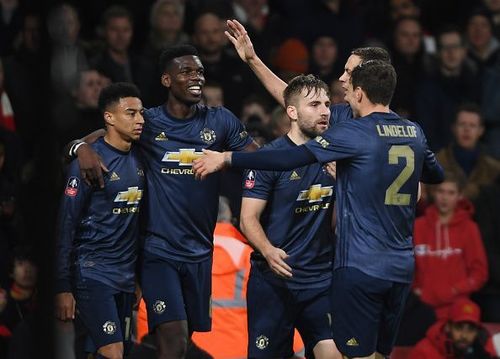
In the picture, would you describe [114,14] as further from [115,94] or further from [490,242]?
[490,242]

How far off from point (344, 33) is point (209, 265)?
5.84 meters

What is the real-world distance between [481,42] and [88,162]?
701cm

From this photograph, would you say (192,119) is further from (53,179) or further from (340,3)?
(340,3)

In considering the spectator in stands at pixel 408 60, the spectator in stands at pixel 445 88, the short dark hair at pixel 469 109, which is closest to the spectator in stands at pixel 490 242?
the short dark hair at pixel 469 109

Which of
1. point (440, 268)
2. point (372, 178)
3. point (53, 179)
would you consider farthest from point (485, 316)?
point (53, 179)

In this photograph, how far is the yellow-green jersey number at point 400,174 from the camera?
18.6 feet

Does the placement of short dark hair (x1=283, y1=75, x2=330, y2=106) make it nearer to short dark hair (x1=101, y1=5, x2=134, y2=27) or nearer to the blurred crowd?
the blurred crowd

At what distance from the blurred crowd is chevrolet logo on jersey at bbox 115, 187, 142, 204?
1.45 meters

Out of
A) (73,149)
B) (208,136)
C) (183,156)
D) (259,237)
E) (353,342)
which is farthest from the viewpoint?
(208,136)

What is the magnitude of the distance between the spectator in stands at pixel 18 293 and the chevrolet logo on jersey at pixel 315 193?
2873 mm

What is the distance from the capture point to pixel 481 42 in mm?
12281

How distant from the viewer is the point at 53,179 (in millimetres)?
2488

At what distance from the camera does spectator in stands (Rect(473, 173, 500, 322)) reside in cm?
994

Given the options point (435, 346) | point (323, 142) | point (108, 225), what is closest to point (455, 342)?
point (435, 346)
